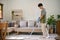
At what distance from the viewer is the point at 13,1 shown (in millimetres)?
9219

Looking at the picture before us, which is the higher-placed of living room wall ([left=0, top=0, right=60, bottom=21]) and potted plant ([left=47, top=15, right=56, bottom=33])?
living room wall ([left=0, top=0, right=60, bottom=21])

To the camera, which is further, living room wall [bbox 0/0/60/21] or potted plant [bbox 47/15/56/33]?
living room wall [bbox 0/0/60/21]

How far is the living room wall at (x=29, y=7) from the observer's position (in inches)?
350

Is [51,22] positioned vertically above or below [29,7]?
below

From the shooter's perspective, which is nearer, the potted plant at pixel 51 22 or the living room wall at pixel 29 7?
the potted plant at pixel 51 22

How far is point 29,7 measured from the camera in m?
9.11

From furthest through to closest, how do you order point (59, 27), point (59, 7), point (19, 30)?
point (59, 7)
point (19, 30)
point (59, 27)

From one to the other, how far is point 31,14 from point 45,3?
1123 millimetres

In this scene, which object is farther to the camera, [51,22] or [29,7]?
[29,7]

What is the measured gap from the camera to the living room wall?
890cm

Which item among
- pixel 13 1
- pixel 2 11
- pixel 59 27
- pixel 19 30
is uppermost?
pixel 13 1

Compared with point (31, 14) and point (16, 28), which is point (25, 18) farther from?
point (16, 28)

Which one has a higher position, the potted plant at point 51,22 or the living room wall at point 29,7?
the living room wall at point 29,7

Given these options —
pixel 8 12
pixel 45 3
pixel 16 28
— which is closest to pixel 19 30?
pixel 16 28
